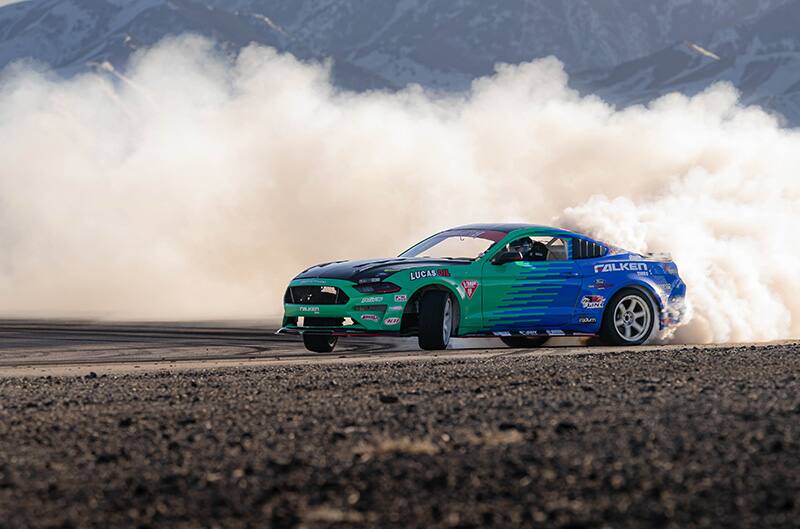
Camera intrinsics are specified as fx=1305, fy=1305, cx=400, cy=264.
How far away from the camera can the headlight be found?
12547 millimetres

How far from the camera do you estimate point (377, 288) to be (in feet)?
41.2

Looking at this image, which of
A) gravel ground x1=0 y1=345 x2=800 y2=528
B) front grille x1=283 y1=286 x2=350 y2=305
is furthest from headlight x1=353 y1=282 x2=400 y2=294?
gravel ground x1=0 y1=345 x2=800 y2=528

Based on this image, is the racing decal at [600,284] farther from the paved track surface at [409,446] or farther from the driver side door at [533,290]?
the paved track surface at [409,446]

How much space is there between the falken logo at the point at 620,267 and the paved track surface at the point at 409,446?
3.45 meters

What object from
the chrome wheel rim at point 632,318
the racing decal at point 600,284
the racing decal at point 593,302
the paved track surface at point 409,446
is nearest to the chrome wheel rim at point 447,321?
the racing decal at point 593,302

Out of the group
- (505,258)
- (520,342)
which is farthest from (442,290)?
(520,342)

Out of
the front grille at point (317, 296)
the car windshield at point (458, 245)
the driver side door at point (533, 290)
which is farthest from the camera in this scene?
the car windshield at point (458, 245)

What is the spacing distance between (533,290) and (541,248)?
55 cm

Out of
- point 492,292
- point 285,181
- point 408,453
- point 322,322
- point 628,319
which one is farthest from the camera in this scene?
point 285,181

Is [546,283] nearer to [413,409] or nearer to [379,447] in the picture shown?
[413,409]

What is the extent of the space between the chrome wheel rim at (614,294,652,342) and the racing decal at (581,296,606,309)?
8.0 inches

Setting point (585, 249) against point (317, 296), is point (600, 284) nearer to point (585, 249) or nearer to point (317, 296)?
point (585, 249)

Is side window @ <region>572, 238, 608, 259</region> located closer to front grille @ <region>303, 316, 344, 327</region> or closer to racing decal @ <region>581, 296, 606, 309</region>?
racing decal @ <region>581, 296, 606, 309</region>

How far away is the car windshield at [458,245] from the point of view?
13.3 meters
